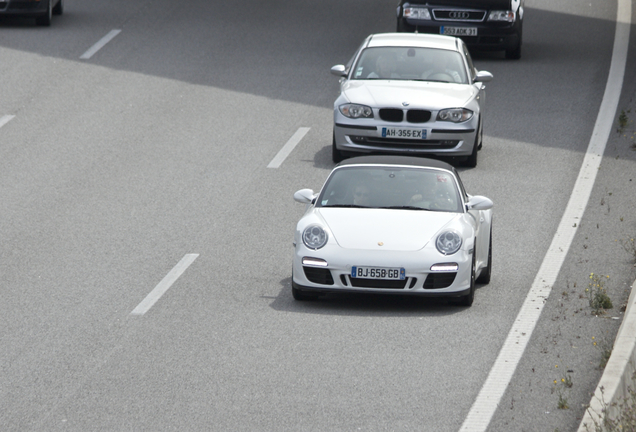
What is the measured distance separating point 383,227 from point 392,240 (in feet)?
0.77

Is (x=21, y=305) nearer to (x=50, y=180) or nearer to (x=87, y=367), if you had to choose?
(x=87, y=367)

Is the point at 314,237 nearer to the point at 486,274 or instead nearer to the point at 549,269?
the point at 486,274

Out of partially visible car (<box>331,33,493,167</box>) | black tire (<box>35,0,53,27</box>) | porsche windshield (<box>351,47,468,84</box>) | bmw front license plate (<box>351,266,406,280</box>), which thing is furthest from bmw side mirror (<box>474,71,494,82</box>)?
black tire (<box>35,0,53,27</box>)

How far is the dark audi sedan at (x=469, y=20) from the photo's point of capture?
2375 centimetres

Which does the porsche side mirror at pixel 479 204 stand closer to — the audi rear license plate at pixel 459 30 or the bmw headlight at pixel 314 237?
the bmw headlight at pixel 314 237

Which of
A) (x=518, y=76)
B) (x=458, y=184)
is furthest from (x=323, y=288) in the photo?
(x=518, y=76)

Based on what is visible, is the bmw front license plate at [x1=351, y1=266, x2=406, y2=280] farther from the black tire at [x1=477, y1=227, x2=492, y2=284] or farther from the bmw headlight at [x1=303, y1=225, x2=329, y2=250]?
the black tire at [x1=477, y1=227, x2=492, y2=284]

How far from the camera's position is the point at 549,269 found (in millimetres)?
12367

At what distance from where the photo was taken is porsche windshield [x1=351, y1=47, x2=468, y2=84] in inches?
699

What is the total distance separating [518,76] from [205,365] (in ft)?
48.6

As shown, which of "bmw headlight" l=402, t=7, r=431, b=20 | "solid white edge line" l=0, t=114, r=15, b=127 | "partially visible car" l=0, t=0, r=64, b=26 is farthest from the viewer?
"partially visible car" l=0, t=0, r=64, b=26

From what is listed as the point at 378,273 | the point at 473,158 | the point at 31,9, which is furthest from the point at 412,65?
the point at 31,9

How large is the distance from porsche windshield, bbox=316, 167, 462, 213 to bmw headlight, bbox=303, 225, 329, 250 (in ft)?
2.04

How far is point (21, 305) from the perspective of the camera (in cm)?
1105
